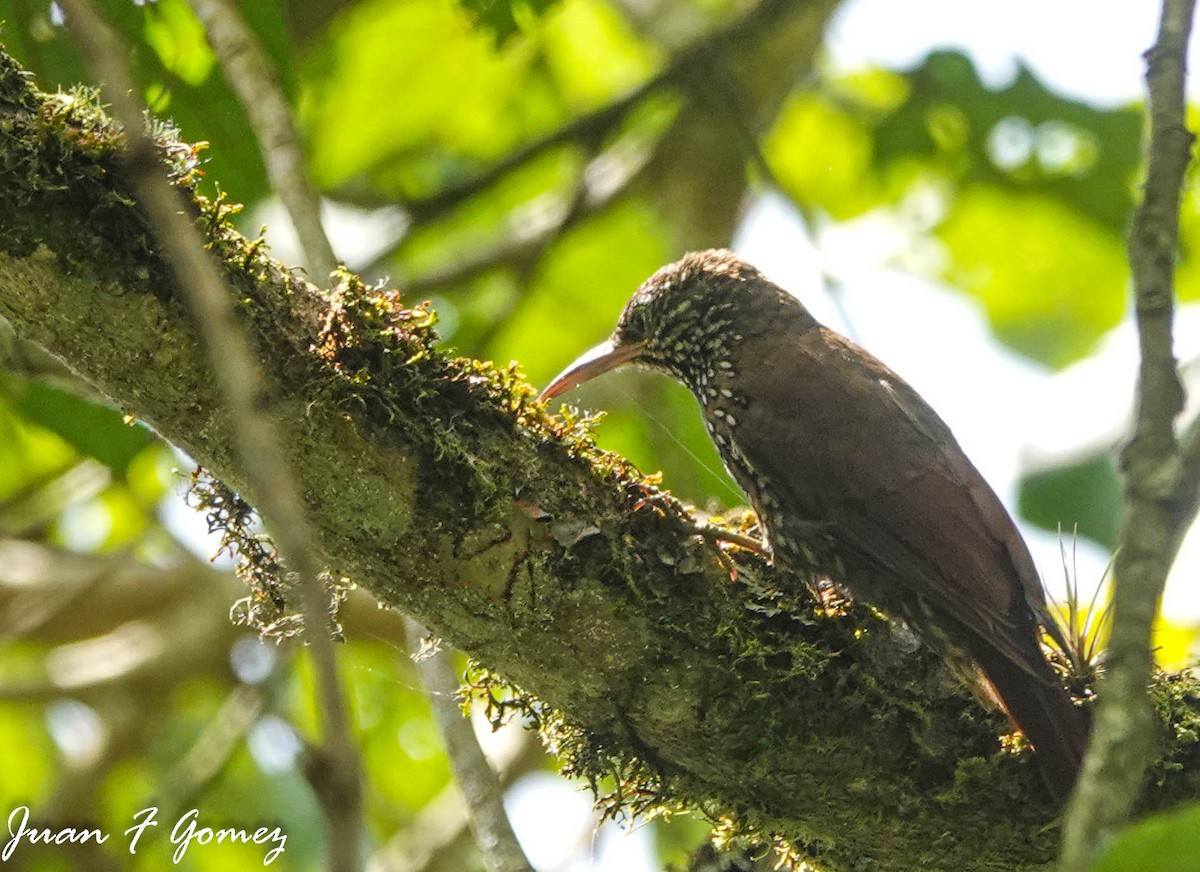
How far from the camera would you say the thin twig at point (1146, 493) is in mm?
1649

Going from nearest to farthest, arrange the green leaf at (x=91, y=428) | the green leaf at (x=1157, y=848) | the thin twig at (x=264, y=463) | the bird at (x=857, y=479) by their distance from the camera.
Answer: the thin twig at (x=264, y=463), the green leaf at (x=1157, y=848), the bird at (x=857, y=479), the green leaf at (x=91, y=428)

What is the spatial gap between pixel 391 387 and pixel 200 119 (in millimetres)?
1519

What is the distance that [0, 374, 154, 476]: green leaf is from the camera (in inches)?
137

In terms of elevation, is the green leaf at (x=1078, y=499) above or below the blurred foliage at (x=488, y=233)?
below

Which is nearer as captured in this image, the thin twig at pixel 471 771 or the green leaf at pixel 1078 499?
the thin twig at pixel 471 771

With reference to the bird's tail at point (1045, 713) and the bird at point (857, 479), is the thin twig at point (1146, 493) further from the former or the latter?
the bird at point (857, 479)

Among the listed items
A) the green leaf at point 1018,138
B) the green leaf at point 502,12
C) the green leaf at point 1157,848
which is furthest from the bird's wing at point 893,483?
the green leaf at point 1018,138

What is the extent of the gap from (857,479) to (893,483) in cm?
9

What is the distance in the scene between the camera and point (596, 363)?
13.3 feet

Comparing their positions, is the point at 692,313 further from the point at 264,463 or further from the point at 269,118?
the point at 264,463

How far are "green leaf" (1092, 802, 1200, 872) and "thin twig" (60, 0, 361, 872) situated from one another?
2.93ft

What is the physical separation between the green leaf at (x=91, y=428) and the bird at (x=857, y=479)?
1.11 metres
